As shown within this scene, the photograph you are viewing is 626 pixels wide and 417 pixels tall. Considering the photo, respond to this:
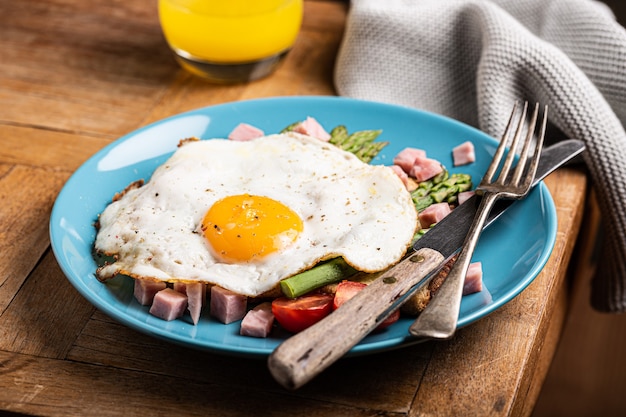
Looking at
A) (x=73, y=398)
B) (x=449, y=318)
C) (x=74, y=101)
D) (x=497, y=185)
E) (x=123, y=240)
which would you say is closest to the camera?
(x=449, y=318)

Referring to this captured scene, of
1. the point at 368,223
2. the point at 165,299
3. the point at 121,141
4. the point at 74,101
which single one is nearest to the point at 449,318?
the point at 368,223

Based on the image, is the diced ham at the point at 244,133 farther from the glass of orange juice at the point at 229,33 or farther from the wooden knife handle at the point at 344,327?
the wooden knife handle at the point at 344,327

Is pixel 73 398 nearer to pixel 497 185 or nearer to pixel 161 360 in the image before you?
pixel 161 360

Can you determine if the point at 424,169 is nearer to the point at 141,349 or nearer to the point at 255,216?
the point at 255,216

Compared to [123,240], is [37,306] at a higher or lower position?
Result: lower

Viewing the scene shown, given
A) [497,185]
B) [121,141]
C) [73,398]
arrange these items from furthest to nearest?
[121,141], [497,185], [73,398]

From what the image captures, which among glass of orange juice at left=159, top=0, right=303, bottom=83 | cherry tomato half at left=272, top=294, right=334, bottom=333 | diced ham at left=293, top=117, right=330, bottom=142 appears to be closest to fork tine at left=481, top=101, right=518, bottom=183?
diced ham at left=293, top=117, right=330, bottom=142

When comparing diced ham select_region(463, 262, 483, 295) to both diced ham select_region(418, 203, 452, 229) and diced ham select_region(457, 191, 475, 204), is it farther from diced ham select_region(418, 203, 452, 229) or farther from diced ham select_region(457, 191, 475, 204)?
diced ham select_region(457, 191, 475, 204)
